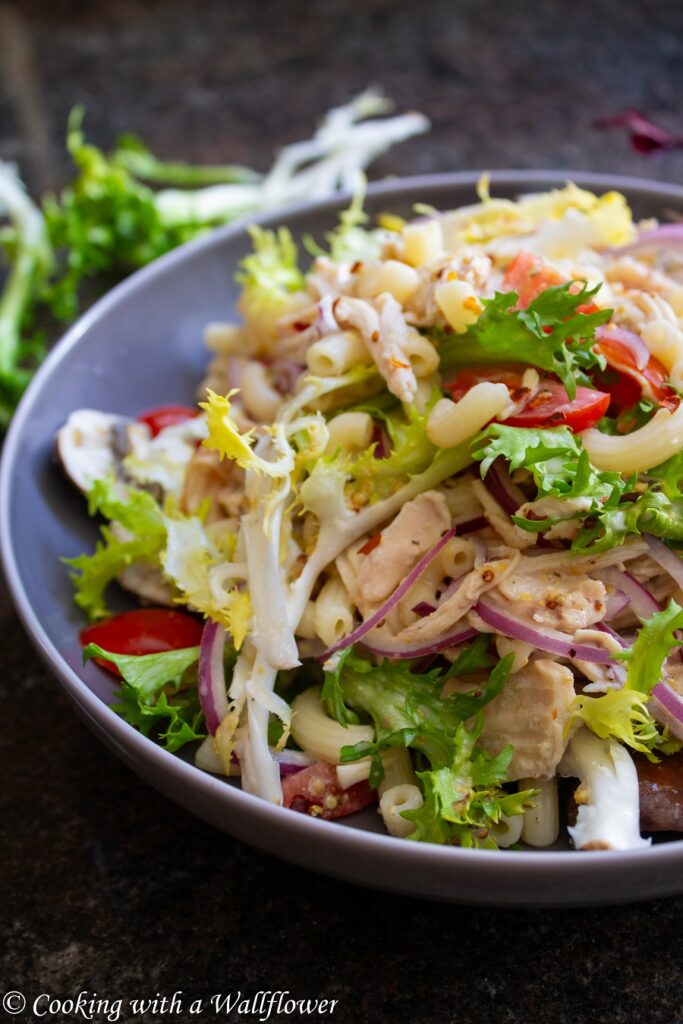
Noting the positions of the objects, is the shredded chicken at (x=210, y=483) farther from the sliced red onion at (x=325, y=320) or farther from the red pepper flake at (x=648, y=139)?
the red pepper flake at (x=648, y=139)

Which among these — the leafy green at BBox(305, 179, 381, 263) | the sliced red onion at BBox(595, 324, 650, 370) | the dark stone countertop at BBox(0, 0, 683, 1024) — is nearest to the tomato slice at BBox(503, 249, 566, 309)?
the sliced red onion at BBox(595, 324, 650, 370)

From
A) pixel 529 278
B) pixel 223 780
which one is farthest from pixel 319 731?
pixel 529 278

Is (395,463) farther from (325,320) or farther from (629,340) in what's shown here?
(629,340)

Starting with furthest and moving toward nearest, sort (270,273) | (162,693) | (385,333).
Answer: (270,273), (385,333), (162,693)

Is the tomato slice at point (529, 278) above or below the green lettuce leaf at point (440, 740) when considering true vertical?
above

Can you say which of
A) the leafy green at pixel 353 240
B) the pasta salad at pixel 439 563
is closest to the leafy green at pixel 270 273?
the leafy green at pixel 353 240

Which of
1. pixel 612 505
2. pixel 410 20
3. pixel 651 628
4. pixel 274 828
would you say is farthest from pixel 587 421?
pixel 410 20
